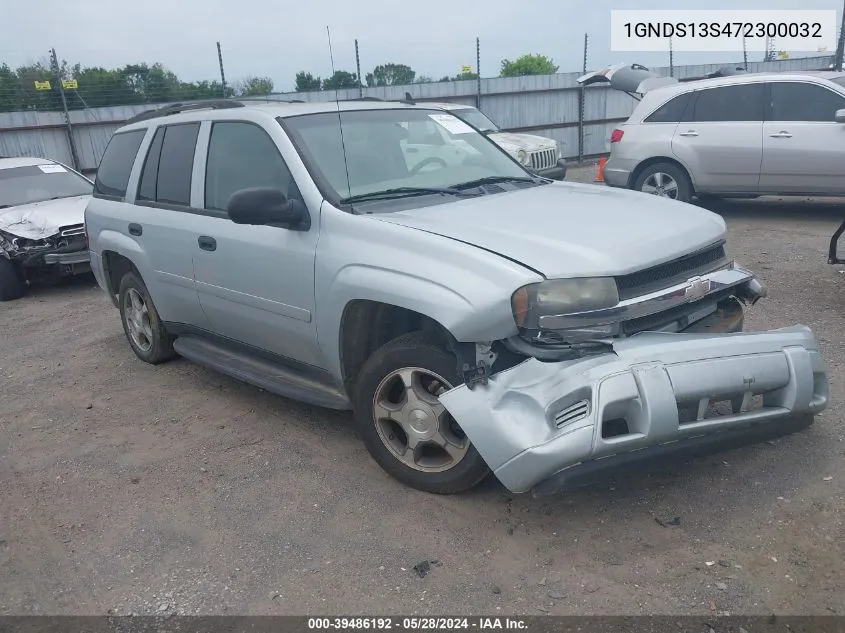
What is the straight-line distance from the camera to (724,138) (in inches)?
357

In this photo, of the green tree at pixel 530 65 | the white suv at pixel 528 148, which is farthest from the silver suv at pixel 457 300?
the green tree at pixel 530 65

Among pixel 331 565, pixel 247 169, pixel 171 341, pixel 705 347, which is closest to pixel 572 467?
pixel 705 347

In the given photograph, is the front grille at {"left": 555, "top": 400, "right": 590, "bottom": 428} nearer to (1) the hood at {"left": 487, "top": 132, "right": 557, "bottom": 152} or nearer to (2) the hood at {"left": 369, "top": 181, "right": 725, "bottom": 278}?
(2) the hood at {"left": 369, "top": 181, "right": 725, "bottom": 278}

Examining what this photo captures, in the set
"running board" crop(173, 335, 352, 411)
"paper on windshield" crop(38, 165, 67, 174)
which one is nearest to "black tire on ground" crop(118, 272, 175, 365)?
"running board" crop(173, 335, 352, 411)

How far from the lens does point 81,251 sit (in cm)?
841

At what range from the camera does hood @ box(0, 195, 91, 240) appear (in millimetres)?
8320

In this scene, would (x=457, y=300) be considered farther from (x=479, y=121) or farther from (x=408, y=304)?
(x=479, y=121)

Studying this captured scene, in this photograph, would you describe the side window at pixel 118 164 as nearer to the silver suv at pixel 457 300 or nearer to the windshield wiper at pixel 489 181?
the silver suv at pixel 457 300

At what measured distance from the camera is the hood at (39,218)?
832 centimetres

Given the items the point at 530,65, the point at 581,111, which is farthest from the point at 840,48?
the point at 530,65

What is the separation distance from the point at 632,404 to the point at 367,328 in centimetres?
136

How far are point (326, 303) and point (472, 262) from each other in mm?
920

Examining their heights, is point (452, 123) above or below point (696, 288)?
above

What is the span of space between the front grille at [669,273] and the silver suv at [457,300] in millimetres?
→ 11
